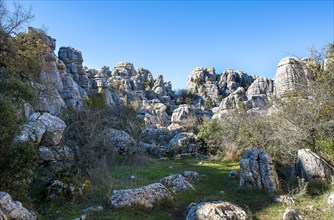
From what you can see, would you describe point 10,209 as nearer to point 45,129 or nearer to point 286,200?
point 45,129

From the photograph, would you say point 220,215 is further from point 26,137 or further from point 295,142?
point 26,137

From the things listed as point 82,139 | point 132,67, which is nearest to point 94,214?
point 82,139

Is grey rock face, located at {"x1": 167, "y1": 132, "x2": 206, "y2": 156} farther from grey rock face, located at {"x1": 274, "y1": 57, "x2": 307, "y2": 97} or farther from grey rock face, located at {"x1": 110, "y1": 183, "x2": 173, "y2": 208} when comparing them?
grey rock face, located at {"x1": 110, "y1": 183, "x2": 173, "y2": 208}

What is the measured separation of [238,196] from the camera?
9867 millimetres

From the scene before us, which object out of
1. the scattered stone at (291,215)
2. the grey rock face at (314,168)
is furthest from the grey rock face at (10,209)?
the grey rock face at (314,168)

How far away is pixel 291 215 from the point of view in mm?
7230

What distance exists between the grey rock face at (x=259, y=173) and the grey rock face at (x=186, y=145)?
10.2 metres

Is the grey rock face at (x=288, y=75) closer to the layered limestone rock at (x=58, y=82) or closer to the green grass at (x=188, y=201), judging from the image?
the green grass at (x=188, y=201)

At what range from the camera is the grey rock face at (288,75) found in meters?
15.1

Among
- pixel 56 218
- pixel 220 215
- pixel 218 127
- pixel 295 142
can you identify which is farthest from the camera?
pixel 218 127

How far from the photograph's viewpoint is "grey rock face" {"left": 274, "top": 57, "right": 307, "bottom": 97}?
49.5 ft

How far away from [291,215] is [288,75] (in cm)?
1164

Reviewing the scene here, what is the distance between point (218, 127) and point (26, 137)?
568 inches

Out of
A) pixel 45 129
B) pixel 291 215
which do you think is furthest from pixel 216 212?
pixel 45 129
